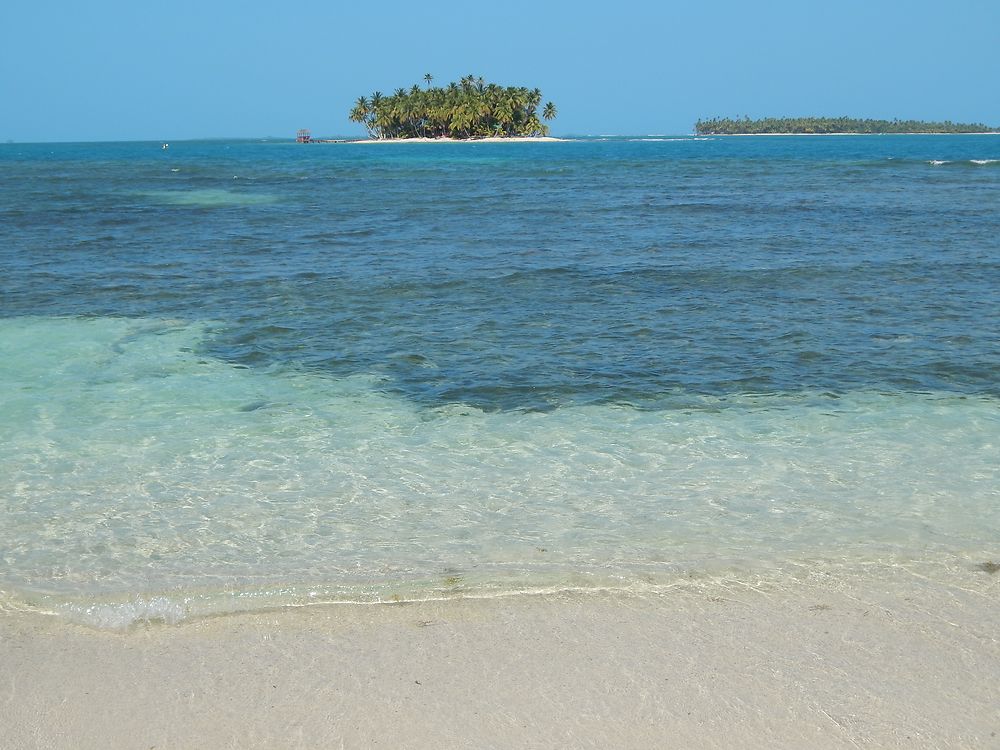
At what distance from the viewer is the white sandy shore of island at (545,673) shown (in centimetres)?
398

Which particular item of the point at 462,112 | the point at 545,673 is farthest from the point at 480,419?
the point at 462,112

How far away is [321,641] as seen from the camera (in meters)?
4.68

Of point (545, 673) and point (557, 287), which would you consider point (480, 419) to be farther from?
point (557, 287)

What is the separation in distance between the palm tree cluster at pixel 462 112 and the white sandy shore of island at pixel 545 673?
132312 mm

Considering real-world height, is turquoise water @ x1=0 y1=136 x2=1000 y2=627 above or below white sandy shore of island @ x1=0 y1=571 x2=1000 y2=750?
above

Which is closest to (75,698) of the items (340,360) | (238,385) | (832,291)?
(238,385)

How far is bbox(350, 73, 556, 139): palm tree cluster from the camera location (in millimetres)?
132875

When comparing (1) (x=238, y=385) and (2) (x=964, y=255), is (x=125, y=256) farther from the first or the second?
(2) (x=964, y=255)

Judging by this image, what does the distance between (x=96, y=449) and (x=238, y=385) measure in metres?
1.94

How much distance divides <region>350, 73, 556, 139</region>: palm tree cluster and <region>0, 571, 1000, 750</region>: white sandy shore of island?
434 ft

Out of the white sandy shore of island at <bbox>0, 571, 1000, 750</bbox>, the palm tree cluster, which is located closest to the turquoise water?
the white sandy shore of island at <bbox>0, 571, 1000, 750</bbox>

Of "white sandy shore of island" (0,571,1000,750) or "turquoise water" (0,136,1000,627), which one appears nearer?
"white sandy shore of island" (0,571,1000,750)

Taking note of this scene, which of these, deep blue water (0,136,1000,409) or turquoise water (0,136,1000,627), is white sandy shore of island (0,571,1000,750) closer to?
turquoise water (0,136,1000,627)

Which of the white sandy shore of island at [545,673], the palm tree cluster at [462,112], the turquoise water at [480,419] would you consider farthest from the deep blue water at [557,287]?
the palm tree cluster at [462,112]
